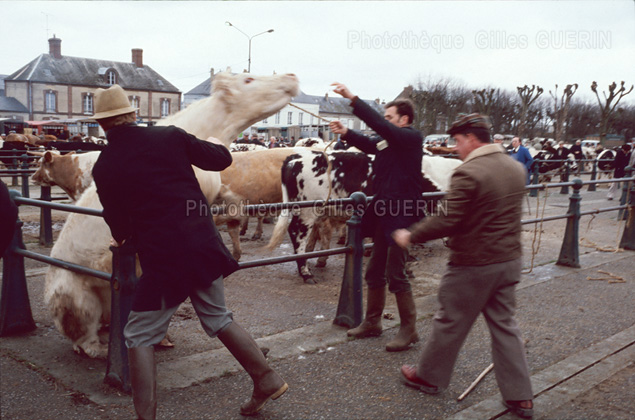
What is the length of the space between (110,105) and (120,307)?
4.59 ft

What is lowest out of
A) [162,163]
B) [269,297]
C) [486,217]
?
[269,297]

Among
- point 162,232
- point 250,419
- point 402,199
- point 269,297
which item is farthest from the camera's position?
point 269,297

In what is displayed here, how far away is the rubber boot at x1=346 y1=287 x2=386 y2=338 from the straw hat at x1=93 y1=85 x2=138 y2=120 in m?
2.59

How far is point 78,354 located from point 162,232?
2.01m

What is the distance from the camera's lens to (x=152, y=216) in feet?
9.48

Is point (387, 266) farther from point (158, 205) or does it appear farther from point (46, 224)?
point (46, 224)

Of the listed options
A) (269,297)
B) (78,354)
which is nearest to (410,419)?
(78,354)

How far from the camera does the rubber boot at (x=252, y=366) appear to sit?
316cm

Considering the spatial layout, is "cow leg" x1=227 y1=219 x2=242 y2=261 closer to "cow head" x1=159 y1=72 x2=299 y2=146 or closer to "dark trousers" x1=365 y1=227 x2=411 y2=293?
"cow head" x1=159 y1=72 x2=299 y2=146

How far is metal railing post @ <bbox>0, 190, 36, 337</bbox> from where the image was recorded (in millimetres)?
4547

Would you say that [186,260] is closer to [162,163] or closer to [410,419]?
[162,163]

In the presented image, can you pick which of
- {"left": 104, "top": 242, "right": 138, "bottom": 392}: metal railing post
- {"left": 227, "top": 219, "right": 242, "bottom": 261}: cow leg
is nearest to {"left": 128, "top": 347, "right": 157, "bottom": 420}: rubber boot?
{"left": 104, "top": 242, "right": 138, "bottom": 392}: metal railing post

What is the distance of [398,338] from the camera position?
4.46 meters

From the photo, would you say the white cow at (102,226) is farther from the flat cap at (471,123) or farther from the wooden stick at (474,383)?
the wooden stick at (474,383)
